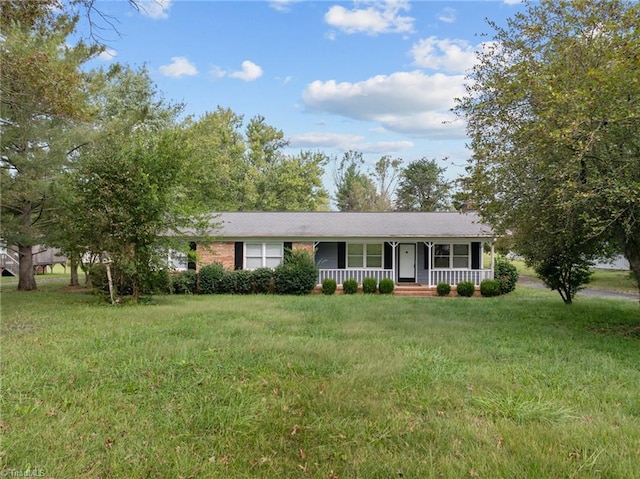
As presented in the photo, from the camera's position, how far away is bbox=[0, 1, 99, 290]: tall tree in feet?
23.1

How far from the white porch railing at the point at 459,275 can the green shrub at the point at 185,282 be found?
9.78m

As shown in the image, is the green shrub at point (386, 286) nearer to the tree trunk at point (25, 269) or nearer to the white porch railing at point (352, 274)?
the white porch railing at point (352, 274)

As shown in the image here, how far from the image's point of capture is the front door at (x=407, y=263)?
1883 cm

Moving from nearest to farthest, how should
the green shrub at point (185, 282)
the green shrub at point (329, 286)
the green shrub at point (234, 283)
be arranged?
the green shrub at point (185, 282) → the green shrub at point (234, 283) → the green shrub at point (329, 286)

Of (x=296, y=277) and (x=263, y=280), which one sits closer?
(x=296, y=277)

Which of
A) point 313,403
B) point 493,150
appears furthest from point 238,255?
point 313,403

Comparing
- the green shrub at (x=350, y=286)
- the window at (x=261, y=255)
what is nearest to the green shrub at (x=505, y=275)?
the green shrub at (x=350, y=286)

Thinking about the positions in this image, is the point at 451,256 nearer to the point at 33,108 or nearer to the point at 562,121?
the point at 562,121

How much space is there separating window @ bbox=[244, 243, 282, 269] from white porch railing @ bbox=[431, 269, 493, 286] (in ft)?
21.9

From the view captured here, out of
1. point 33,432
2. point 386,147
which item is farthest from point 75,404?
point 386,147

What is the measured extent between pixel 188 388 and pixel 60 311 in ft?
23.2

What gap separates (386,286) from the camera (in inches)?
659

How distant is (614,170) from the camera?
21.9ft

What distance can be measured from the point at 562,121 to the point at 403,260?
497 inches
